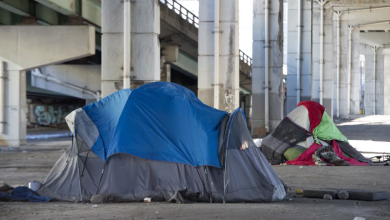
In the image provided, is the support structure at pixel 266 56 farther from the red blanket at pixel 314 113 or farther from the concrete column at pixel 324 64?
the concrete column at pixel 324 64

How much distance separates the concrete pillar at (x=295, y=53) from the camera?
3484cm

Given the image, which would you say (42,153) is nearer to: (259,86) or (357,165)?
(357,165)

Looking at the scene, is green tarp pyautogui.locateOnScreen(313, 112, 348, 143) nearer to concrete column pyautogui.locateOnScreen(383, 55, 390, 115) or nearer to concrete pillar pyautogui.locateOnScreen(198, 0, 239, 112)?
concrete pillar pyautogui.locateOnScreen(198, 0, 239, 112)

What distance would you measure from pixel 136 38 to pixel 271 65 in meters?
13.8

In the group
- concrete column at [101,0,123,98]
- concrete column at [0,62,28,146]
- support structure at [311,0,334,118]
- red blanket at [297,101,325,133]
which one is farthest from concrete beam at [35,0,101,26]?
support structure at [311,0,334,118]

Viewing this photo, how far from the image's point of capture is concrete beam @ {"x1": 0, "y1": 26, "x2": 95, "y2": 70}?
71.9 ft

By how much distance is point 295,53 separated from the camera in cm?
3544

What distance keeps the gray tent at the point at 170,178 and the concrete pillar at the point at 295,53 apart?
85.4 feet

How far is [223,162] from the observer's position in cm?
945

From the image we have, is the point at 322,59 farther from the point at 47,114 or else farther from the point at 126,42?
the point at 126,42

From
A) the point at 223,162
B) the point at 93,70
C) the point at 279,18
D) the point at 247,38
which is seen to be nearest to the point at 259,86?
the point at 279,18

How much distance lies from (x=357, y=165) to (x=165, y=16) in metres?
15.6

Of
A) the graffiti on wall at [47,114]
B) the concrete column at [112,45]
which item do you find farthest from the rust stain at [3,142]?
the graffiti on wall at [47,114]

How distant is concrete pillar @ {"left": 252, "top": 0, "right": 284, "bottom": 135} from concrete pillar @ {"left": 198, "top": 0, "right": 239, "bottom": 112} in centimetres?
655
